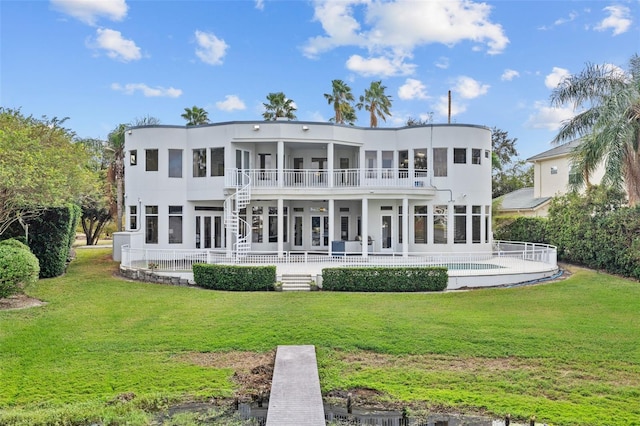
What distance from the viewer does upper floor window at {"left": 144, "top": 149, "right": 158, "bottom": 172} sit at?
891 inches

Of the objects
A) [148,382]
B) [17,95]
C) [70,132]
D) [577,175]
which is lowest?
[148,382]

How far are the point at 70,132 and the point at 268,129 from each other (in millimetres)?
10301

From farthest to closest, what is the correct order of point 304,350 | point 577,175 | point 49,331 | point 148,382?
point 577,175, point 49,331, point 304,350, point 148,382

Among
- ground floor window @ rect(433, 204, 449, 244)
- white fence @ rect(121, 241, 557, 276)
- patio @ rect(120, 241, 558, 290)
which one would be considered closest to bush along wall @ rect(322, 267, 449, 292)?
patio @ rect(120, 241, 558, 290)

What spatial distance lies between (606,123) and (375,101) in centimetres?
1800

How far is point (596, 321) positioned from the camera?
1089 cm

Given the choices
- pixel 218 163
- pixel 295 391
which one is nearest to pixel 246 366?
pixel 295 391

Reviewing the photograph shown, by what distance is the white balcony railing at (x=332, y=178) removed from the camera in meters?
21.8

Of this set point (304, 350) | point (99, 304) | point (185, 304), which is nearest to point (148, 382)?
point (304, 350)

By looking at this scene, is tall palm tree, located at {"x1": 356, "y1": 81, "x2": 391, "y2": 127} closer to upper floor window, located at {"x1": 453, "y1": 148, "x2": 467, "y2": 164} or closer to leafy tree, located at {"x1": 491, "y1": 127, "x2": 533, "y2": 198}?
upper floor window, located at {"x1": 453, "y1": 148, "x2": 467, "y2": 164}

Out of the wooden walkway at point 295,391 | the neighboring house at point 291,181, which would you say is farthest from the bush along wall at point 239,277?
the wooden walkway at point 295,391

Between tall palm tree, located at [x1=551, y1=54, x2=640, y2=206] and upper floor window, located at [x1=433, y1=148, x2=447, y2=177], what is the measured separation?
5.35m

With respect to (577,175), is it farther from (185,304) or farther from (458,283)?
(185,304)

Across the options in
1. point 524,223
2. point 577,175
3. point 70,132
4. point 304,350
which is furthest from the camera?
point 524,223
